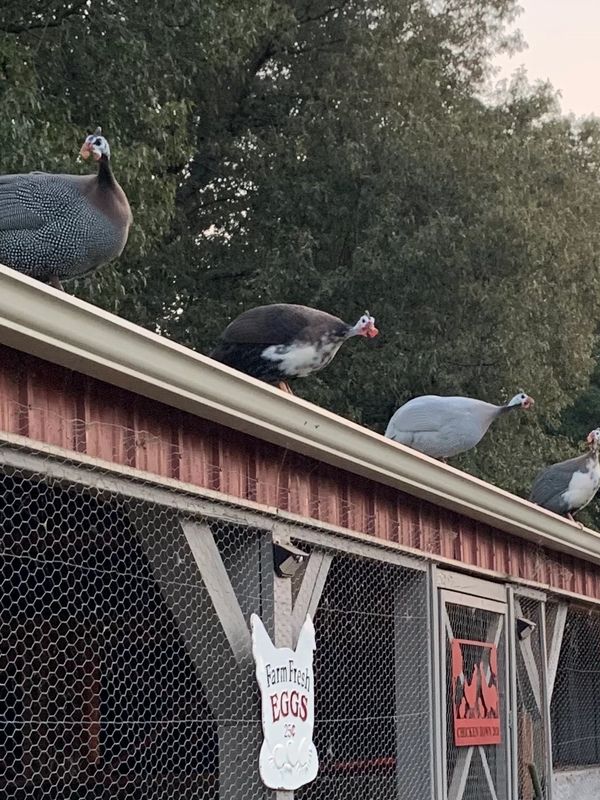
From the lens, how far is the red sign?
7715 millimetres

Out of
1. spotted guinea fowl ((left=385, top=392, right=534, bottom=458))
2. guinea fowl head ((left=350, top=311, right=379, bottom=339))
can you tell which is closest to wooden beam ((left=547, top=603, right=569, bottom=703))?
spotted guinea fowl ((left=385, top=392, right=534, bottom=458))

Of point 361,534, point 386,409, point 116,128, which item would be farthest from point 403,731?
point 386,409

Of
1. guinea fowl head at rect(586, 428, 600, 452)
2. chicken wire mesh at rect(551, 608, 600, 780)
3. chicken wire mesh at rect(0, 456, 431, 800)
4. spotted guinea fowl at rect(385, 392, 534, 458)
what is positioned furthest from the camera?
guinea fowl head at rect(586, 428, 600, 452)

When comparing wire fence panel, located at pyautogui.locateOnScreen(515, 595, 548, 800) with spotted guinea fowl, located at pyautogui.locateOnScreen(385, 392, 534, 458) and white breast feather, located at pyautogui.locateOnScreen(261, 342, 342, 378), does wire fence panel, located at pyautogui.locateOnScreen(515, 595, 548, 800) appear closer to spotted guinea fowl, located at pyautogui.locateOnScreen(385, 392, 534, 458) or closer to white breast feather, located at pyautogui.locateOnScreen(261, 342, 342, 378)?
spotted guinea fowl, located at pyautogui.locateOnScreen(385, 392, 534, 458)

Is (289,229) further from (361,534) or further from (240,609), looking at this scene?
(240,609)

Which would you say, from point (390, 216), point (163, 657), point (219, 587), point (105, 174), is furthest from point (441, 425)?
point (390, 216)

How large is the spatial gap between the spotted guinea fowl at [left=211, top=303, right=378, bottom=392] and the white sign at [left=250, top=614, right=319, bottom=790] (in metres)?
1.64

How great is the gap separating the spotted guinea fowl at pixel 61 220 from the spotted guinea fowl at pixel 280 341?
167 cm

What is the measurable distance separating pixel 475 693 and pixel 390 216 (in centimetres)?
1077

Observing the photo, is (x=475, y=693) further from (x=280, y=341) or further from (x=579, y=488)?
(x=579, y=488)

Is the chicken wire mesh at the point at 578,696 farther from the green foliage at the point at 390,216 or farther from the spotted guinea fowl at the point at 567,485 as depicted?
the green foliage at the point at 390,216

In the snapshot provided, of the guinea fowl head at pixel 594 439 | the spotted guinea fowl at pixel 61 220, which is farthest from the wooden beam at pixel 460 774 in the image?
the guinea fowl head at pixel 594 439

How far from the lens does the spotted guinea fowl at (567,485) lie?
1147 cm

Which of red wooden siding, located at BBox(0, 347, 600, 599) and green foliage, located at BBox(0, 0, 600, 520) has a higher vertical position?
green foliage, located at BBox(0, 0, 600, 520)
